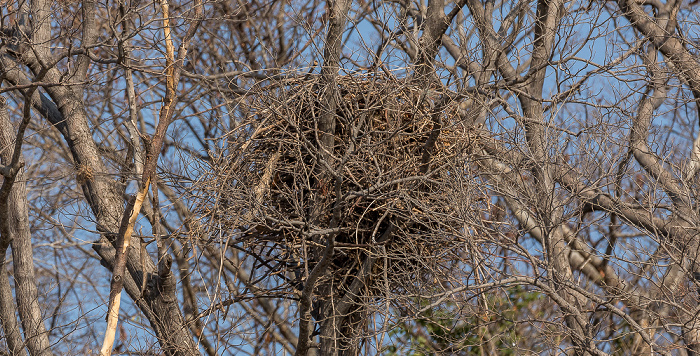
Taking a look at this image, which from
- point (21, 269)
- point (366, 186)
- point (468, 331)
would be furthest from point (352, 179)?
point (21, 269)

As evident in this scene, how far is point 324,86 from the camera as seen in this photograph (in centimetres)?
428

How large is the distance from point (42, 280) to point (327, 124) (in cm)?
679

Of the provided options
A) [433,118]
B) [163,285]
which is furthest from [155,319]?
[433,118]

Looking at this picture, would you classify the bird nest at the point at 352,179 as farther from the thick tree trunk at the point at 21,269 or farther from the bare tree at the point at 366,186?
the thick tree trunk at the point at 21,269

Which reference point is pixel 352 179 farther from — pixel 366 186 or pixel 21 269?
pixel 21 269

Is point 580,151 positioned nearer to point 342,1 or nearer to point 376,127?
point 376,127

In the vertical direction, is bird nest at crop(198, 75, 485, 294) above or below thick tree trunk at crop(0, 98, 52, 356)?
below

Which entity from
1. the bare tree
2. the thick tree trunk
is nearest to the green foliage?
the bare tree

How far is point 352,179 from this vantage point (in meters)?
4.02

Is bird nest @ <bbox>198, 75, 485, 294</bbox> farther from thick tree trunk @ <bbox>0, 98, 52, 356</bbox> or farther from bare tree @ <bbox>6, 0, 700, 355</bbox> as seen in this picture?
thick tree trunk @ <bbox>0, 98, 52, 356</bbox>

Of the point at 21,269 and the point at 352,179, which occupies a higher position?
the point at 21,269

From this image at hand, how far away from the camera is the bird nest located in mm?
4102

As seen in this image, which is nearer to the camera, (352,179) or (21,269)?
(352,179)

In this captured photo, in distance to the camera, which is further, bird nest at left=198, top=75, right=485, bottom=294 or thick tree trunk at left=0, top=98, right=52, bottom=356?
thick tree trunk at left=0, top=98, right=52, bottom=356
